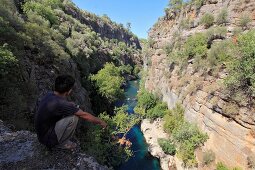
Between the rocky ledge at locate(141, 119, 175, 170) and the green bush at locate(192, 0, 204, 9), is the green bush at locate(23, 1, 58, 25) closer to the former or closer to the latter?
the rocky ledge at locate(141, 119, 175, 170)

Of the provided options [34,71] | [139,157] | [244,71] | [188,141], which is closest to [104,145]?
[139,157]

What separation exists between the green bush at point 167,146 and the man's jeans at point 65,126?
84.8 feet

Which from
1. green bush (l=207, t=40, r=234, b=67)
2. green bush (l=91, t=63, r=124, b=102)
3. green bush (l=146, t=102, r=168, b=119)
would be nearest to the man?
green bush (l=207, t=40, r=234, b=67)

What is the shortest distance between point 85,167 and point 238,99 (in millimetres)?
18338

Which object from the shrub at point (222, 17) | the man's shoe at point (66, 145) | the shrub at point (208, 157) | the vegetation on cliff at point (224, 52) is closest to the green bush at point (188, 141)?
the shrub at point (208, 157)

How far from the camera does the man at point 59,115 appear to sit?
6.08 m

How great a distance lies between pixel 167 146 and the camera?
30984 mm

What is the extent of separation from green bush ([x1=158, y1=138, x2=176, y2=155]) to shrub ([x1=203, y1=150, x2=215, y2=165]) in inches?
256

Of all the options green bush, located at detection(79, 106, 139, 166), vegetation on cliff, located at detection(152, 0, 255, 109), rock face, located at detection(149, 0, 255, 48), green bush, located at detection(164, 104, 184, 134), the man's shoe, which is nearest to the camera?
the man's shoe

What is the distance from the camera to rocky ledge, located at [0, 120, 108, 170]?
7133 millimetres

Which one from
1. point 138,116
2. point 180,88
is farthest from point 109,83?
point 180,88

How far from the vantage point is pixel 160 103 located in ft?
143

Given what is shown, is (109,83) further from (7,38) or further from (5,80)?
(5,80)

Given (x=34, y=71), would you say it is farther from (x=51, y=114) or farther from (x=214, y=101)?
(x=51, y=114)
